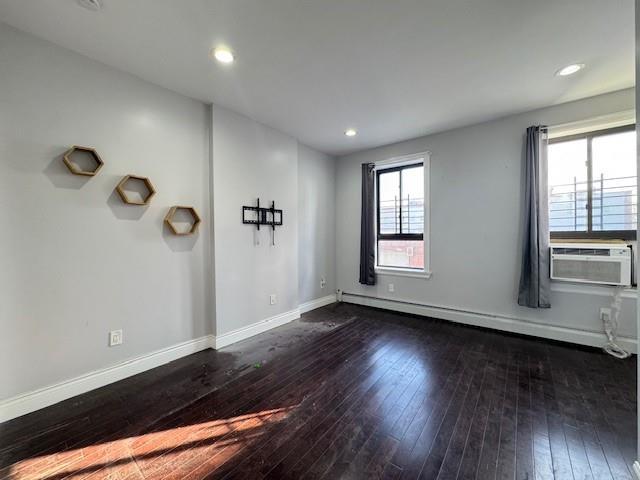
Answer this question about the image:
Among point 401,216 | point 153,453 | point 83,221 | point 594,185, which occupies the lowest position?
point 153,453

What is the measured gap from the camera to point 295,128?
3.50 meters

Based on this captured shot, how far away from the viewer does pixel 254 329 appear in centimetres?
323

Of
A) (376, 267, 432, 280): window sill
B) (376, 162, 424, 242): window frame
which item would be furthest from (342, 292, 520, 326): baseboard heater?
(376, 162, 424, 242): window frame

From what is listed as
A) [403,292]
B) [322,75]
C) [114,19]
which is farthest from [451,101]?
[114,19]

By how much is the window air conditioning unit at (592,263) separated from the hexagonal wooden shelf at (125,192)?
4187mm

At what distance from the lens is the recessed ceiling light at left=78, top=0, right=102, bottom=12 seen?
5.10 ft

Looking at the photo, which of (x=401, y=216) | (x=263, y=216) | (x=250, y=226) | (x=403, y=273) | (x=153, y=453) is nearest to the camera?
(x=153, y=453)

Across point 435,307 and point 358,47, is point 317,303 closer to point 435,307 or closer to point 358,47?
point 435,307

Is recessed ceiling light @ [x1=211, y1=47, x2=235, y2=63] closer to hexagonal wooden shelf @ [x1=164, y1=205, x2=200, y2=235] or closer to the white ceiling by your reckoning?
the white ceiling

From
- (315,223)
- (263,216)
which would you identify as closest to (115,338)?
(263,216)

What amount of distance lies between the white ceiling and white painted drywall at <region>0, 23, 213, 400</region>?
25cm

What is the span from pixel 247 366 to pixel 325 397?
868 millimetres

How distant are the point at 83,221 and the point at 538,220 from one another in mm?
4368

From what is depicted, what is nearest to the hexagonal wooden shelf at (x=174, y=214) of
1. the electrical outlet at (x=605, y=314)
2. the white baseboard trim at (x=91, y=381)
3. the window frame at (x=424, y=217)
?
the white baseboard trim at (x=91, y=381)
